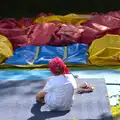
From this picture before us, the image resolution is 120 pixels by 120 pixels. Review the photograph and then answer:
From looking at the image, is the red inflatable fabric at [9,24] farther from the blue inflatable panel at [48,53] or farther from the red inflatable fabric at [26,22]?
the blue inflatable panel at [48,53]

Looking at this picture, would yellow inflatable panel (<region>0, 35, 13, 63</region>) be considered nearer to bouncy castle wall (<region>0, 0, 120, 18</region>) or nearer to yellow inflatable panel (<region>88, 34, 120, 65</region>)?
yellow inflatable panel (<region>88, 34, 120, 65</region>)

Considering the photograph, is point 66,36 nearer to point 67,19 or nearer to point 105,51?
point 105,51

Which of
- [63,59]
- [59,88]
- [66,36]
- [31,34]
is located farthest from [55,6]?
[59,88]

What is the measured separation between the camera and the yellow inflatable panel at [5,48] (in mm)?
6953

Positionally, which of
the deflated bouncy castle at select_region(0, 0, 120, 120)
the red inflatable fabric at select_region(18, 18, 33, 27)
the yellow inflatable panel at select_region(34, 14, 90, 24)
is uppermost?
the yellow inflatable panel at select_region(34, 14, 90, 24)

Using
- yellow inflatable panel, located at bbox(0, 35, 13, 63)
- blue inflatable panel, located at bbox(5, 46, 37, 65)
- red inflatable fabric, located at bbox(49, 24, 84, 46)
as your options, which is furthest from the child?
red inflatable fabric, located at bbox(49, 24, 84, 46)

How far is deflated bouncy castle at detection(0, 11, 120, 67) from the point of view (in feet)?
22.2

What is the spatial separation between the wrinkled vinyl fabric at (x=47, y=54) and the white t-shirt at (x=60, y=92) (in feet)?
6.18

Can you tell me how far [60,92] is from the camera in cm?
477

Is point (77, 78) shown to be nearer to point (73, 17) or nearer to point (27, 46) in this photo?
point (27, 46)

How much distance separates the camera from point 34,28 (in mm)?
7980

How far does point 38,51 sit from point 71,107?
239cm

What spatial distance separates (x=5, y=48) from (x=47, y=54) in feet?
2.45

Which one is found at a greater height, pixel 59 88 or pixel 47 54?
pixel 59 88
